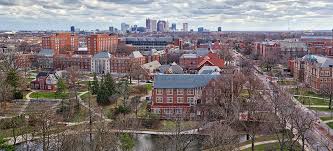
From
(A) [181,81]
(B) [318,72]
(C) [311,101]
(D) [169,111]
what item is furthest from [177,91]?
(B) [318,72]

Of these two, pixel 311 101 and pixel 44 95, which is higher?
pixel 44 95

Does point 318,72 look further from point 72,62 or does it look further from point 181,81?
point 72,62

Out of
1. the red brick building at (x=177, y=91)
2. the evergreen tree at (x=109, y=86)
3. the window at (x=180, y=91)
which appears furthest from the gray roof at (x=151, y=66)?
the window at (x=180, y=91)

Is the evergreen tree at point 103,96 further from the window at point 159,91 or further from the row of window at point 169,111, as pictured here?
the row of window at point 169,111

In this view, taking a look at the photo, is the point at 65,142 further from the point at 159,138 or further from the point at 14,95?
the point at 14,95

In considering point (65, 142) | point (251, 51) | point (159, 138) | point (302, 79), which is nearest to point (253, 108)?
point (159, 138)

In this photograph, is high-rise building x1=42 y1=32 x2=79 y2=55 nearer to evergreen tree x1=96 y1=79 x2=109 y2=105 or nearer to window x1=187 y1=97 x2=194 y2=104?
evergreen tree x1=96 y1=79 x2=109 y2=105
